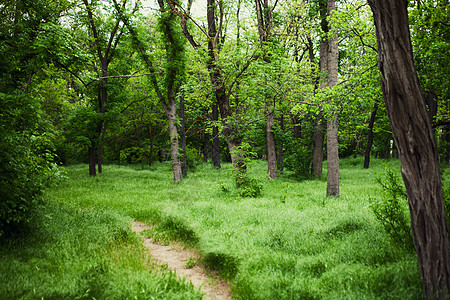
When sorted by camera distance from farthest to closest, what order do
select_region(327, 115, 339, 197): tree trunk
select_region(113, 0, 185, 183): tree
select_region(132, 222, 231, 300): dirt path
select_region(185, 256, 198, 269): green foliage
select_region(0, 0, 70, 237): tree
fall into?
select_region(113, 0, 185, 183): tree, select_region(327, 115, 339, 197): tree trunk, select_region(185, 256, 198, 269): green foliage, select_region(0, 0, 70, 237): tree, select_region(132, 222, 231, 300): dirt path

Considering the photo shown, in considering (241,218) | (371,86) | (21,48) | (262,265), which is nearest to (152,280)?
(262,265)

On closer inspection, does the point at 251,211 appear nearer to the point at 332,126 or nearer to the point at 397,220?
the point at 397,220

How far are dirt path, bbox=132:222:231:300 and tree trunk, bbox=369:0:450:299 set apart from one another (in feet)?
9.14

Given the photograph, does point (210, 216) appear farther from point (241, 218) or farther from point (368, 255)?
point (368, 255)

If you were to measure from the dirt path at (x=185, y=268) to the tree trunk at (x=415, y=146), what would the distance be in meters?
2.79

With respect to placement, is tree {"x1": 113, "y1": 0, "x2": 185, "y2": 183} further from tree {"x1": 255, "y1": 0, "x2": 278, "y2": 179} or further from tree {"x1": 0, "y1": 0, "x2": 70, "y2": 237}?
tree {"x1": 0, "y1": 0, "x2": 70, "y2": 237}

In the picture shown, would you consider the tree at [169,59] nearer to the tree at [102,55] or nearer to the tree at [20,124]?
the tree at [102,55]

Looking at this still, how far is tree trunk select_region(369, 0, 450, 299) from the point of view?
2771 mm

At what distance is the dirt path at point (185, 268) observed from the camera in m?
4.23

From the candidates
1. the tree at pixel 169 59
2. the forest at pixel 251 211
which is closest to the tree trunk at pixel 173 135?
the tree at pixel 169 59

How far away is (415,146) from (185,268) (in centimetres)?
439

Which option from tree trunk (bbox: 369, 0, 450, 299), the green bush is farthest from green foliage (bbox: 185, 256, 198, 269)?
the green bush

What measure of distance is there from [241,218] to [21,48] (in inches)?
269

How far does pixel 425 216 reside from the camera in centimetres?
281
